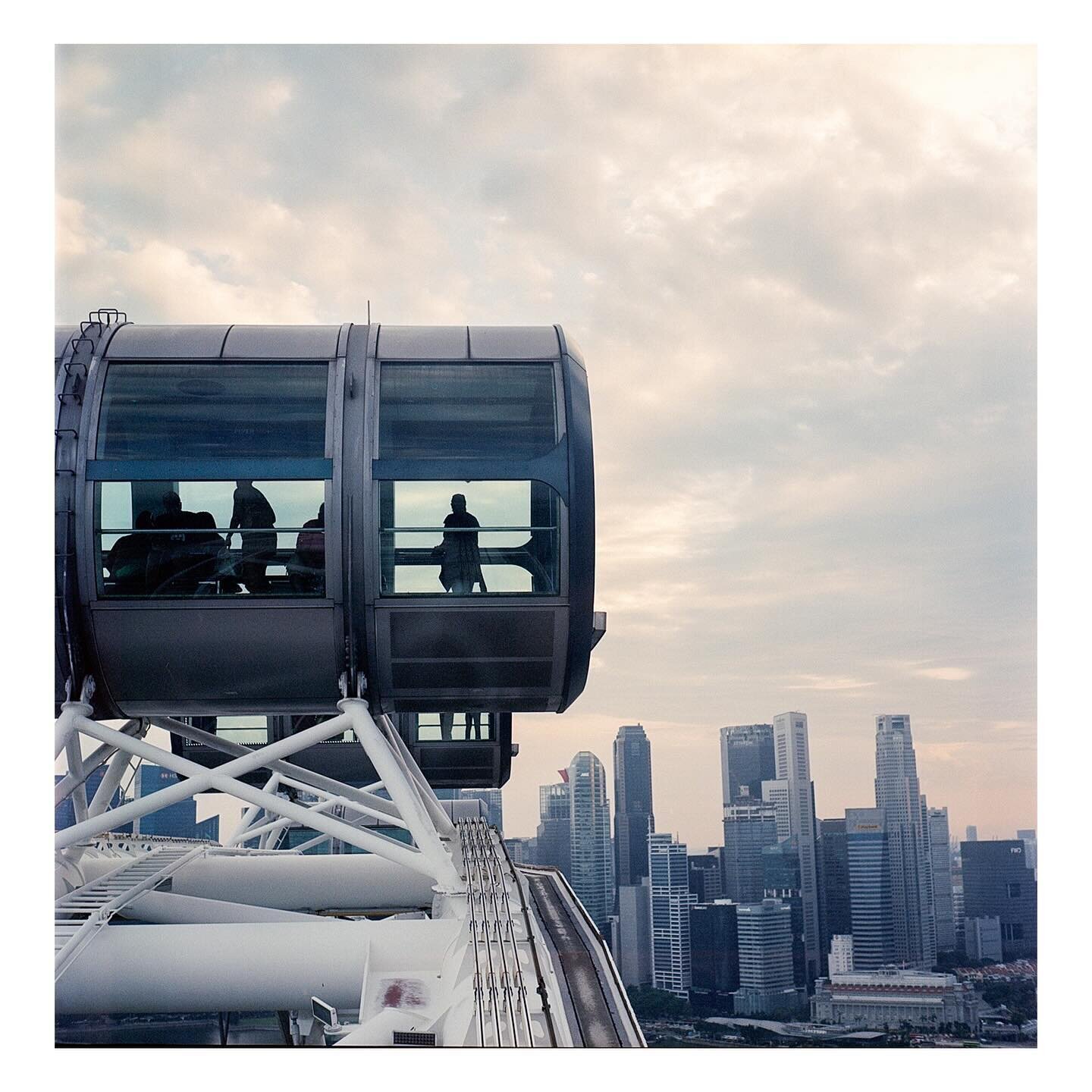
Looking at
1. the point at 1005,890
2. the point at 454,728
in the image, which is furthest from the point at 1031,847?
the point at 454,728

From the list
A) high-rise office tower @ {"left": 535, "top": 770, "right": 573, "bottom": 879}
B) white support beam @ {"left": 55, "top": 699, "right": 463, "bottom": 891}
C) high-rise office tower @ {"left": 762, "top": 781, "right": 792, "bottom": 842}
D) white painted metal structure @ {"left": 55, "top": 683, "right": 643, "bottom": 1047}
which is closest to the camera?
white painted metal structure @ {"left": 55, "top": 683, "right": 643, "bottom": 1047}

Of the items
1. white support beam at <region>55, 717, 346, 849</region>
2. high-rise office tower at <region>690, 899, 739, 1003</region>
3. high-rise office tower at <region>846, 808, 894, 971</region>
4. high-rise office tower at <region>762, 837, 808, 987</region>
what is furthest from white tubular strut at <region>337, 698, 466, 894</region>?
high-rise office tower at <region>762, 837, 808, 987</region>

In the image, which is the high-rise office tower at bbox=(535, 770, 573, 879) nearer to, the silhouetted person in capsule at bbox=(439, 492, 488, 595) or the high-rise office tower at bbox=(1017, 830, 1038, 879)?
the silhouetted person in capsule at bbox=(439, 492, 488, 595)

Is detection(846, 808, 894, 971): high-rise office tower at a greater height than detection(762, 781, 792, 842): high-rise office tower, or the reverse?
detection(762, 781, 792, 842): high-rise office tower

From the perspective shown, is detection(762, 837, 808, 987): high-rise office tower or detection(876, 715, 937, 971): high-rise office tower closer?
detection(876, 715, 937, 971): high-rise office tower
